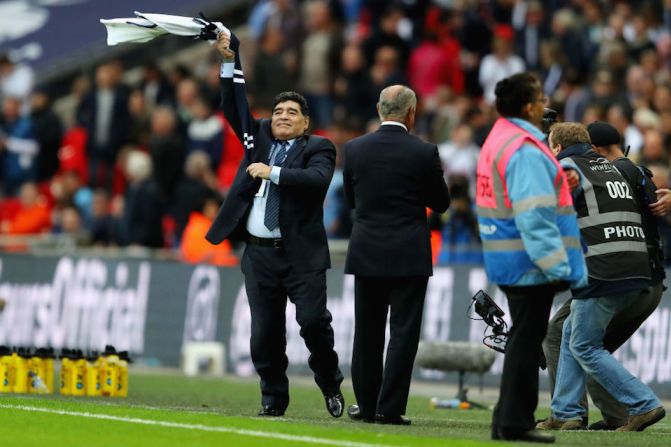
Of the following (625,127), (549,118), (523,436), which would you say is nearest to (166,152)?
(625,127)

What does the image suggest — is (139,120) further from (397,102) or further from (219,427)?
(219,427)

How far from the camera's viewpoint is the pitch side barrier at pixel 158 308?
1917cm

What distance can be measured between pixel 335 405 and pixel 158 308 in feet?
29.9

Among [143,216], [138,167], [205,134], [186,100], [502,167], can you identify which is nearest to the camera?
[502,167]

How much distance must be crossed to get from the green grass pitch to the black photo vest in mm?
1166

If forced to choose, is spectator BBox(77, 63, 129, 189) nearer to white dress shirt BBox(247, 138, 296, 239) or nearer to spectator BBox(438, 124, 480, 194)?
spectator BBox(438, 124, 480, 194)

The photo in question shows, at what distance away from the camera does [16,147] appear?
1089 inches

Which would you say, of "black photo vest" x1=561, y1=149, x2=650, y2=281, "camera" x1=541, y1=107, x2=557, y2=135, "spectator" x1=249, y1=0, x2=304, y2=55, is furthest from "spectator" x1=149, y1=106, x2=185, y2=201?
"black photo vest" x1=561, y1=149, x2=650, y2=281

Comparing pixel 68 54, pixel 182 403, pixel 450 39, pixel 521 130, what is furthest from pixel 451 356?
pixel 68 54

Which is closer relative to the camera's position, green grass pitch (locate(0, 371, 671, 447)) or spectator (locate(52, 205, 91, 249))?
green grass pitch (locate(0, 371, 671, 447))

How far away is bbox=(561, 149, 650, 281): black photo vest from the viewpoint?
1218 cm

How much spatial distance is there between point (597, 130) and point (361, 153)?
72.1 inches

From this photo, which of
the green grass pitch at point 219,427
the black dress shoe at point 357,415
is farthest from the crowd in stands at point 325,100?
the black dress shoe at point 357,415

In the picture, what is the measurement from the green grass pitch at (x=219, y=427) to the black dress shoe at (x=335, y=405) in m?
0.08
